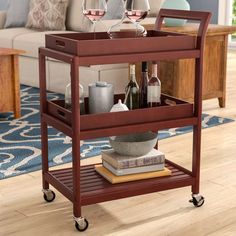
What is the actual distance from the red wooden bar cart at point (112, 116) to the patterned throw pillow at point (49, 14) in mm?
2784

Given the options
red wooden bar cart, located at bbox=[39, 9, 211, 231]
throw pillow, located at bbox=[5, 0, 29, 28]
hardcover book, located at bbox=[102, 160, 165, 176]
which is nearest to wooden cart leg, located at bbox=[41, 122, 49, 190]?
red wooden bar cart, located at bbox=[39, 9, 211, 231]

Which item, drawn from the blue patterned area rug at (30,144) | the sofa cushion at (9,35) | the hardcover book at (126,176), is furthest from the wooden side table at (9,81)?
the hardcover book at (126,176)

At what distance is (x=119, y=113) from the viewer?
2082 millimetres

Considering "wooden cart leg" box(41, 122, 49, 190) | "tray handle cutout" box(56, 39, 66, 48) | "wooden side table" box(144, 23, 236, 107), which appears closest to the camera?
"tray handle cutout" box(56, 39, 66, 48)

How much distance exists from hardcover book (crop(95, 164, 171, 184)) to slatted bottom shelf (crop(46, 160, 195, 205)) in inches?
0.5

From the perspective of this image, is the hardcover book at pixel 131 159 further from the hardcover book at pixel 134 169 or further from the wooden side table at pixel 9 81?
the wooden side table at pixel 9 81

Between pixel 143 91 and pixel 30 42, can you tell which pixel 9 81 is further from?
pixel 143 91

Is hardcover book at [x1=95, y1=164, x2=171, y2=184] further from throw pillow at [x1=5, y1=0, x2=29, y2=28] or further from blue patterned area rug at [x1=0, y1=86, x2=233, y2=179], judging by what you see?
throw pillow at [x1=5, y1=0, x2=29, y2=28]

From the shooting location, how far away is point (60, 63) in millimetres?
4465

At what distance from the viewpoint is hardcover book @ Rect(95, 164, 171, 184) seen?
2.20 m

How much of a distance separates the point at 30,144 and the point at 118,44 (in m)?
1.35

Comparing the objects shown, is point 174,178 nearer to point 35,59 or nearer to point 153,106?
point 153,106

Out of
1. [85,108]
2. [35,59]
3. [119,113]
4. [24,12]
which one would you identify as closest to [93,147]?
[85,108]

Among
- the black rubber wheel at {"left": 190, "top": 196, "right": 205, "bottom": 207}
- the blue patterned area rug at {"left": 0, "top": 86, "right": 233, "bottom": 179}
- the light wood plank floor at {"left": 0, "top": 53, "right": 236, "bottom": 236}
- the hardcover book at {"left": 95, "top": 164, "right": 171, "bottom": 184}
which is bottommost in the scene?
the light wood plank floor at {"left": 0, "top": 53, "right": 236, "bottom": 236}
